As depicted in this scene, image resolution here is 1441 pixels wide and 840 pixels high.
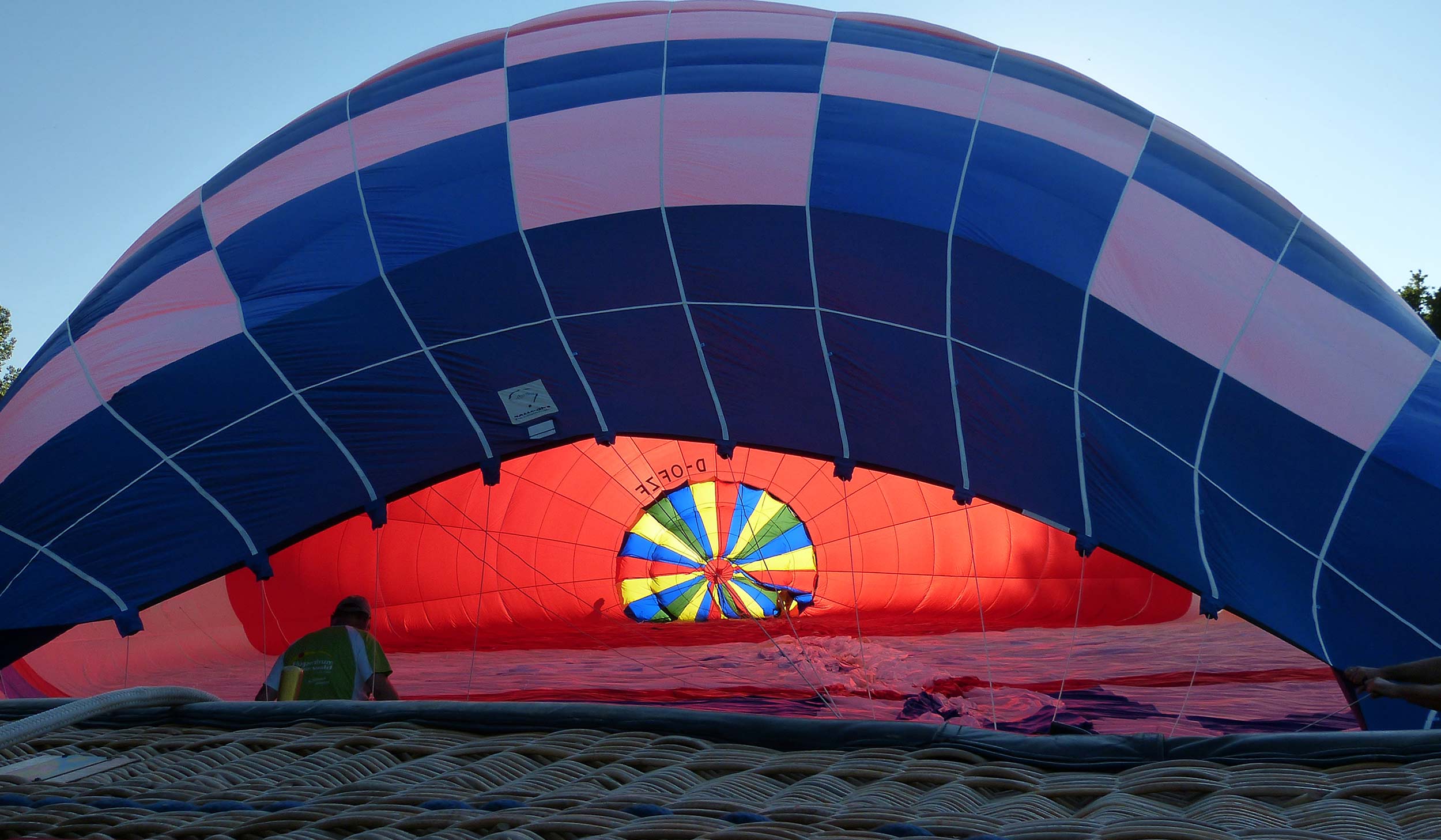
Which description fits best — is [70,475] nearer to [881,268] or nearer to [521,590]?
[881,268]

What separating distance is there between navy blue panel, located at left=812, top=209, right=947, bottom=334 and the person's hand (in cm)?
286

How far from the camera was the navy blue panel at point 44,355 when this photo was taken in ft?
14.6

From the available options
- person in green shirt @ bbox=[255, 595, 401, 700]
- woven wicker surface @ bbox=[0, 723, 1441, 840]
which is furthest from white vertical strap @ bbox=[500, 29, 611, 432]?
woven wicker surface @ bbox=[0, 723, 1441, 840]

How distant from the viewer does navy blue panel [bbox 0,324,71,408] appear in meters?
4.44

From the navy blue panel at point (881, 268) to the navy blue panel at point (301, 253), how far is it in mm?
1835

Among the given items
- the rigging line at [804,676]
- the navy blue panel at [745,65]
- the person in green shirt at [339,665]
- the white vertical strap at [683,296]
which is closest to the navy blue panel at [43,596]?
the person in green shirt at [339,665]

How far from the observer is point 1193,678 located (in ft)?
14.7

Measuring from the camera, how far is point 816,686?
16.0ft

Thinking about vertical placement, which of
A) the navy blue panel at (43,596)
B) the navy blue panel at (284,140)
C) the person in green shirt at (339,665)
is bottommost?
the person in green shirt at (339,665)

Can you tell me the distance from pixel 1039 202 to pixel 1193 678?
221cm

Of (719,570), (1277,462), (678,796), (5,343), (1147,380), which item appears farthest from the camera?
(5,343)

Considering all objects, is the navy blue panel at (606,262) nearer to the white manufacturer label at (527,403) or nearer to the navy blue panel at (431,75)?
the white manufacturer label at (527,403)

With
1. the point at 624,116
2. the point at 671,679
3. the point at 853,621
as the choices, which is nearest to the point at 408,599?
the point at 671,679

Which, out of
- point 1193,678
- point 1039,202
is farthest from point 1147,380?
point 1193,678
